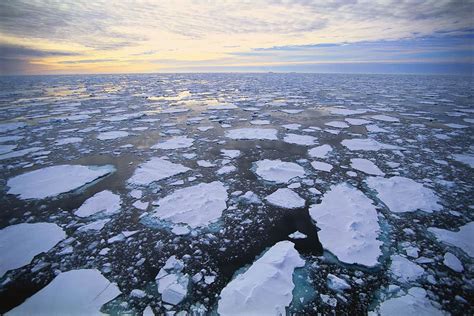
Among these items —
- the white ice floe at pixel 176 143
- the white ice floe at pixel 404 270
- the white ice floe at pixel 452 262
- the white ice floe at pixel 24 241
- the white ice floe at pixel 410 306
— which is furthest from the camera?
the white ice floe at pixel 176 143

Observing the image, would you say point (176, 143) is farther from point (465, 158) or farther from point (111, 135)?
point (465, 158)

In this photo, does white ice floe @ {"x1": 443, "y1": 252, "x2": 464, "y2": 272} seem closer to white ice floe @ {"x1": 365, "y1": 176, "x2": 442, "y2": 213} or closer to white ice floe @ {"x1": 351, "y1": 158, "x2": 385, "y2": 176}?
white ice floe @ {"x1": 365, "y1": 176, "x2": 442, "y2": 213}

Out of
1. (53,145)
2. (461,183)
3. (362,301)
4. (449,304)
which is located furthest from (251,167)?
(53,145)

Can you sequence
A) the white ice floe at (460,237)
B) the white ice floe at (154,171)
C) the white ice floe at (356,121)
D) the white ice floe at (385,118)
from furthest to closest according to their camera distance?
the white ice floe at (385,118) → the white ice floe at (356,121) → the white ice floe at (154,171) → the white ice floe at (460,237)

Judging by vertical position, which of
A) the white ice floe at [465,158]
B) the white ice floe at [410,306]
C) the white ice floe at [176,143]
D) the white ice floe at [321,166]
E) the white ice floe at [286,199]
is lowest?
the white ice floe at [286,199]

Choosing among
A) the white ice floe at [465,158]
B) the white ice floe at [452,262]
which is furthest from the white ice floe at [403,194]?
the white ice floe at [465,158]

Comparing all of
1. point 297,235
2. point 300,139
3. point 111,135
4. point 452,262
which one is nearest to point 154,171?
point 297,235

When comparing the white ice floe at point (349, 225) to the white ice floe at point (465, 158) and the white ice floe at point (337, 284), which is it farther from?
the white ice floe at point (465, 158)
